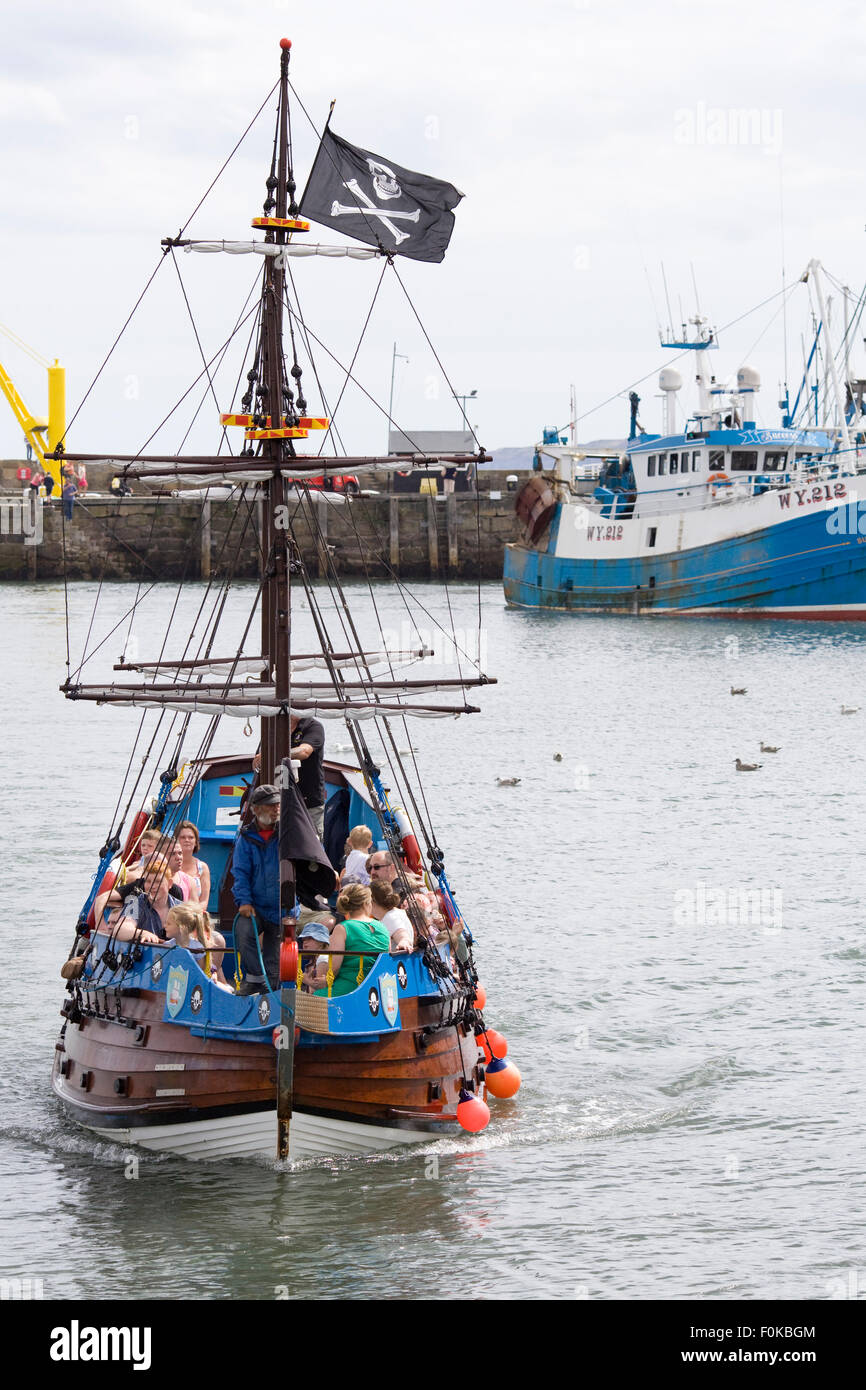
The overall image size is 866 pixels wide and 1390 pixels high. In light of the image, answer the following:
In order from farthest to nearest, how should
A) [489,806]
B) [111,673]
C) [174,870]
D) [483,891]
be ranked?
[111,673], [489,806], [483,891], [174,870]

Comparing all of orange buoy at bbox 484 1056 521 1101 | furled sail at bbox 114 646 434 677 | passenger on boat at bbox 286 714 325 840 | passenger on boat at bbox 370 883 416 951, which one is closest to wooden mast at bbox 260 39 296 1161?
passenger on boat at bbox 286 714 325 840

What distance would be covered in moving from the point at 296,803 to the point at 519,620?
61.8 metres

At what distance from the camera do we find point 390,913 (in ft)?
49.5

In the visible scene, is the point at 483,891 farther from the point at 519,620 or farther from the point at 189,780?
the point at 519,620

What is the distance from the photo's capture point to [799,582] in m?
66.5

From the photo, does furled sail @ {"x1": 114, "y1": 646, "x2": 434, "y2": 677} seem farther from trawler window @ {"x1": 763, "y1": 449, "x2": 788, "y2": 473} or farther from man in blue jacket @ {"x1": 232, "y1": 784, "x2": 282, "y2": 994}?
trawler window @ {"x1": 763, "y1": 449, "x2": 788, "y2": 473}

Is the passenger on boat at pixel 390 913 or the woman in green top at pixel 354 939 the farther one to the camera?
the passenger on boat at pixel 390 913

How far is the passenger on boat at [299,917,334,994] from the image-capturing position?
14156 millimetres

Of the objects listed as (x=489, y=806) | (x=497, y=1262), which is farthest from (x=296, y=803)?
(x=489, y=806)

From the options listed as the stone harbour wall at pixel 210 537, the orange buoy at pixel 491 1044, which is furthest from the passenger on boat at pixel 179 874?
the stone harbour wall at pixel 210 537

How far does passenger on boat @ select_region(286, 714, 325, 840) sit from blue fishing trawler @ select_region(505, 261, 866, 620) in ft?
162

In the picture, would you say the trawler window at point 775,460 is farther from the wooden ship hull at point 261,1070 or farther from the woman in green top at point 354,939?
the woman in green top at point 354,939

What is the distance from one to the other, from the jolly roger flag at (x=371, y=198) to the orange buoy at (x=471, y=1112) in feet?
26.4

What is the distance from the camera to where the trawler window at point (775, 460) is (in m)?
67.6
